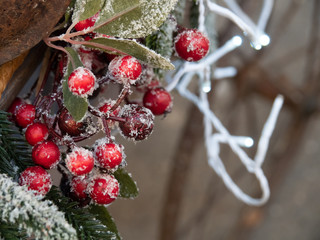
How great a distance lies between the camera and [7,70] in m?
0.31

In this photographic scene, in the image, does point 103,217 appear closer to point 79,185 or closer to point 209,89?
point 79,185

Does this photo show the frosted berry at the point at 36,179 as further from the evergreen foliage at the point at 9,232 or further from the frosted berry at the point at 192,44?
the frosted berry at the point at 192,44

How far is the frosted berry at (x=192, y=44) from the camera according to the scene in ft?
1.07

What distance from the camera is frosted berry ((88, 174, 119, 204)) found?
0.95ft

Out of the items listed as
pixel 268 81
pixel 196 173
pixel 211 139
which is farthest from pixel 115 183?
pixel 196 173

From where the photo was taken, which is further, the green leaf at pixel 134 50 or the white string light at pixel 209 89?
the white string light at pixel 209 89

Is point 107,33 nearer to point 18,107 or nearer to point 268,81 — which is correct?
point 18,107

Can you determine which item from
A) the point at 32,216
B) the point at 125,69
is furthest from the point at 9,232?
the point at 125,69

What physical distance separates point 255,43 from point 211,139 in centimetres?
25

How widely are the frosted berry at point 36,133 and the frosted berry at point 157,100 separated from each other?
0.10 metres

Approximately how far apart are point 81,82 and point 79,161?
0.17ft

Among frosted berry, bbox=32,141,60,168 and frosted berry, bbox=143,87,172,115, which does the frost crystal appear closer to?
frosted berry, bbox=32,141,60,168

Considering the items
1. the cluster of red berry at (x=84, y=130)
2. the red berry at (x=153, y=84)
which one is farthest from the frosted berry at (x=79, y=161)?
the red berry at (x=153, y=84)

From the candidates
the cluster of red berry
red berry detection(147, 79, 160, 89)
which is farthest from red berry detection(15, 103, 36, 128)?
red berry detection(147, 79, 160, 89)
